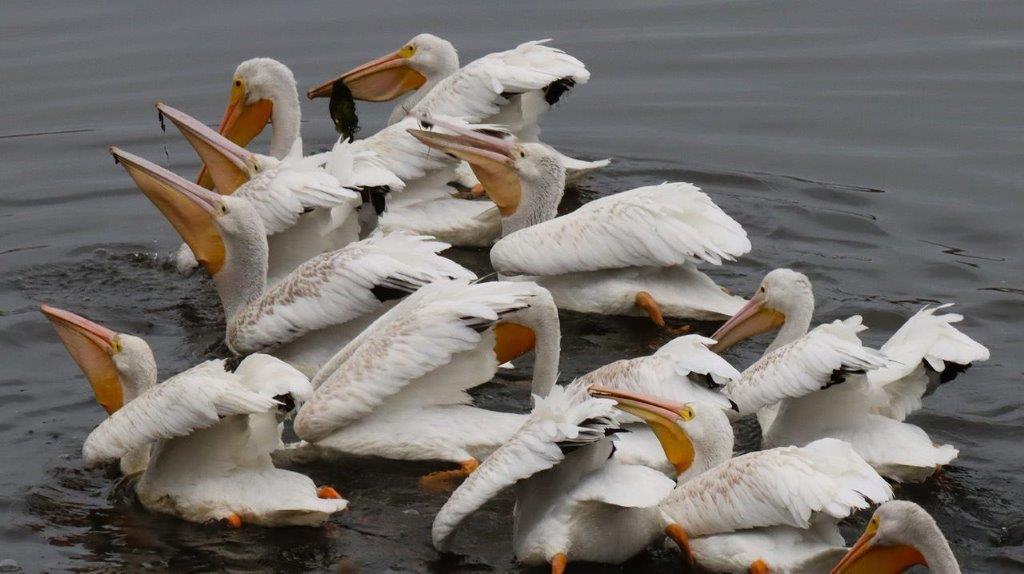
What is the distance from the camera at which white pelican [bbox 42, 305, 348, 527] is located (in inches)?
226

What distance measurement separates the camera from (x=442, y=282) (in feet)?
21.6

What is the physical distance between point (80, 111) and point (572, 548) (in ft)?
23.5

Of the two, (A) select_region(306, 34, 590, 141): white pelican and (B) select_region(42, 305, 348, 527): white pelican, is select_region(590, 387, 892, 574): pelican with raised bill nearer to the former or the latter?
(B) select_region(42, 305, 348, 527): white pelican

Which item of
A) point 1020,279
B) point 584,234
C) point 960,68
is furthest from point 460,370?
point 960,68

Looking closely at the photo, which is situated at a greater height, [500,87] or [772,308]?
[500,87]

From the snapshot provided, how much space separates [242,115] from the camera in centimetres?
933

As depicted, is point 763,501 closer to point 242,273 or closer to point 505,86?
point 242,273

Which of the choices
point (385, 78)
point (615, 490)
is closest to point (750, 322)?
point (615, 490)

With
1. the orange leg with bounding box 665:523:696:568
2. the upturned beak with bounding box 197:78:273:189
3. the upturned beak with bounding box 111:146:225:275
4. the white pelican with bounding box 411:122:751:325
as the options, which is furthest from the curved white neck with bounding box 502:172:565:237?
the orange leg with bounding box 665:523:696:568

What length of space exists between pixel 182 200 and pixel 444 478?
6.40 feet

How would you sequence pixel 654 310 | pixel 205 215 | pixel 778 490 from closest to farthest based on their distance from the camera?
pixel 778 490, pixel 205 215, pixel 654 310

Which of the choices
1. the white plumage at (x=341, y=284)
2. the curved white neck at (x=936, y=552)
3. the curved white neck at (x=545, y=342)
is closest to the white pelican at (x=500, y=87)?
the white plumage at (x=341, y=284)

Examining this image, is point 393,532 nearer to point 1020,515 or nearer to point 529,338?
point 529,338

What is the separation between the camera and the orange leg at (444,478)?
6203 millimetres
